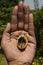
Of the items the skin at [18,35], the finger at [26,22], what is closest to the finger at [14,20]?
the skin at [18,35]

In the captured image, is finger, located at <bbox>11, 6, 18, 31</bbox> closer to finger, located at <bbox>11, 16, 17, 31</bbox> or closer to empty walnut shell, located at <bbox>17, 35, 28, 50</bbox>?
finger, located at <bbox>11, 16, 17, 31</bbox>

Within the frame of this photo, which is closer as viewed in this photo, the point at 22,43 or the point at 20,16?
the point at 20,16

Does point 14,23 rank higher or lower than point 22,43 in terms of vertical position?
higher

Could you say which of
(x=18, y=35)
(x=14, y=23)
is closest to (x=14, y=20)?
(x=14, y=23)

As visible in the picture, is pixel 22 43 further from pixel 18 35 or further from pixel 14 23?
pixel 14 23

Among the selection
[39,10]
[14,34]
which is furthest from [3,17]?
[14,34]

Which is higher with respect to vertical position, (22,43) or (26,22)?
(26,22)

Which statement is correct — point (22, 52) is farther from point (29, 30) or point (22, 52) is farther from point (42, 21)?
point (42, 21)

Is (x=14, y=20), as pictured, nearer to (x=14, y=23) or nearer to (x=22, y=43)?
(x=14, y=23)

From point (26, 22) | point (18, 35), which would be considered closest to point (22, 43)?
point (18, 35)
